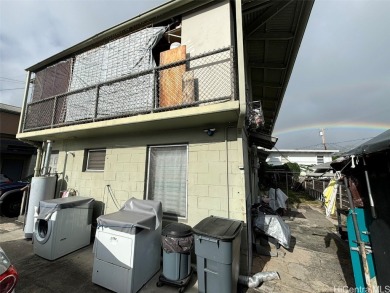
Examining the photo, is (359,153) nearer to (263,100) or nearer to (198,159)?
(198,159)

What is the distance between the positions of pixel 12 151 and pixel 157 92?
14.6 meters

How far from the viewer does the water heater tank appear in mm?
5125

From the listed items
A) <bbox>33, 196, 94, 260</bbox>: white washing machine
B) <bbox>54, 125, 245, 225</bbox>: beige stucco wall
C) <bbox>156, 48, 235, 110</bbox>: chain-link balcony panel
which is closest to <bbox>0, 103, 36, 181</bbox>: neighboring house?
<bbox>54, 125, 245, 225</bbox>: beige stucco wall

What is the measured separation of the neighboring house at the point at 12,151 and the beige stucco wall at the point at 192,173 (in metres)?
11.2

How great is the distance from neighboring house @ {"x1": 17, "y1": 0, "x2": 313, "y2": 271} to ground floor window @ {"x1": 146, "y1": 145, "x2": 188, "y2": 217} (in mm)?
26

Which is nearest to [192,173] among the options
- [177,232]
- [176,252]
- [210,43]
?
[177,232]

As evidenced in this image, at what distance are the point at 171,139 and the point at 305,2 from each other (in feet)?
15.1

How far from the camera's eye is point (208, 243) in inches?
112

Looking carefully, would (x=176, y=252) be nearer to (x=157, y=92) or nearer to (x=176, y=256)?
(x=176, y=256)

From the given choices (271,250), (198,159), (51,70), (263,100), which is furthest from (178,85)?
(263,100)

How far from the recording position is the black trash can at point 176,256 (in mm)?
3129

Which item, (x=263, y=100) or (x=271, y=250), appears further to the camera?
(x=263, y=100)

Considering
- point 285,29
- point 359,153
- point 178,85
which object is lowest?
point 359,153

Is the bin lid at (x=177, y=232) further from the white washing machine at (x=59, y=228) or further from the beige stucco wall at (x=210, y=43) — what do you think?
the beige stucco wall at (x=210, y=43)
